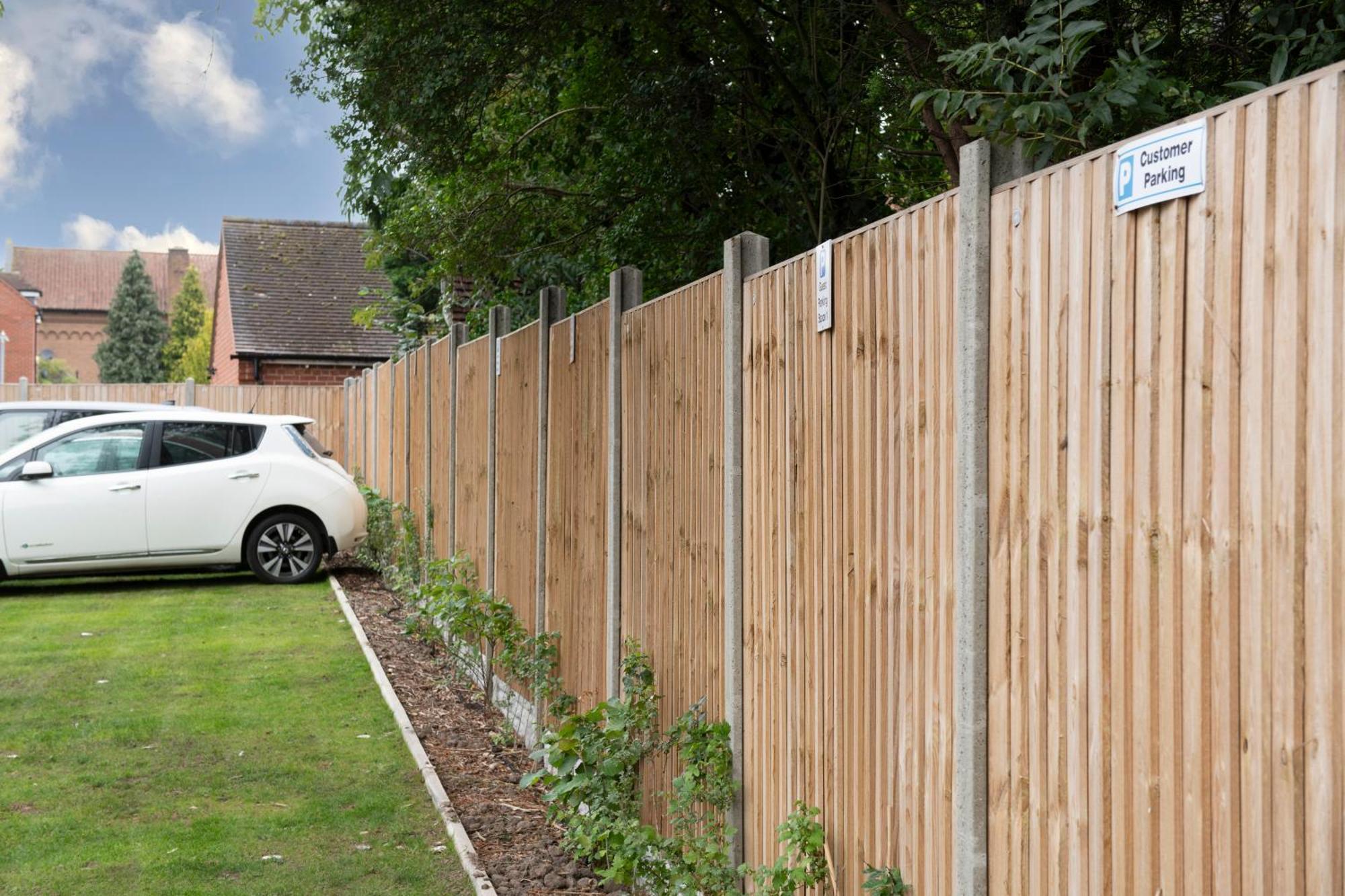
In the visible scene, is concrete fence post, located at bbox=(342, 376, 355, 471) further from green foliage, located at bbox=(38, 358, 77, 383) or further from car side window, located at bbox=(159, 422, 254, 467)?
green foliage, located at bbox=(38, 358, 77, 383)

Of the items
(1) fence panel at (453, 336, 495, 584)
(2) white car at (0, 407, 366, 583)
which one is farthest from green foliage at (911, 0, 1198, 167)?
(2) white car at (0, 407, 366, 583)

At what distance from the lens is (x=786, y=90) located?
30.3ft

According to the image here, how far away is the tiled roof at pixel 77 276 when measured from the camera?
104 meters

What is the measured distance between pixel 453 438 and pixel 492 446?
6.33 ft

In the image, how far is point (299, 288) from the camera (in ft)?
109

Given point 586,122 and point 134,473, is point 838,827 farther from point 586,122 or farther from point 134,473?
point 134,473

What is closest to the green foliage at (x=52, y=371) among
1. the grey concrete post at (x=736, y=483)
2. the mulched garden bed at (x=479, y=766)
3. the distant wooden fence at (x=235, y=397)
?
the distant wooden fence at (x=235, y=397)

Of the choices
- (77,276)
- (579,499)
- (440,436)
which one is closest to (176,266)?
(77,276)

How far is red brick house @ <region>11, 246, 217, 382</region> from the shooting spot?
102m

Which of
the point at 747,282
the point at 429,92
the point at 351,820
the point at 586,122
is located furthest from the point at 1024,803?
the point at 586,122

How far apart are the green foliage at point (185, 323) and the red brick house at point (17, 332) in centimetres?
1087

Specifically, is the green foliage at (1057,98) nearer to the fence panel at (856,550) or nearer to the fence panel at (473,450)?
the fence panel at (856,550)

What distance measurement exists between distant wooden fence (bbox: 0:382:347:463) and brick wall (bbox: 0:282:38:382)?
48.0m

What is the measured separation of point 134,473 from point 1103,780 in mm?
12189
